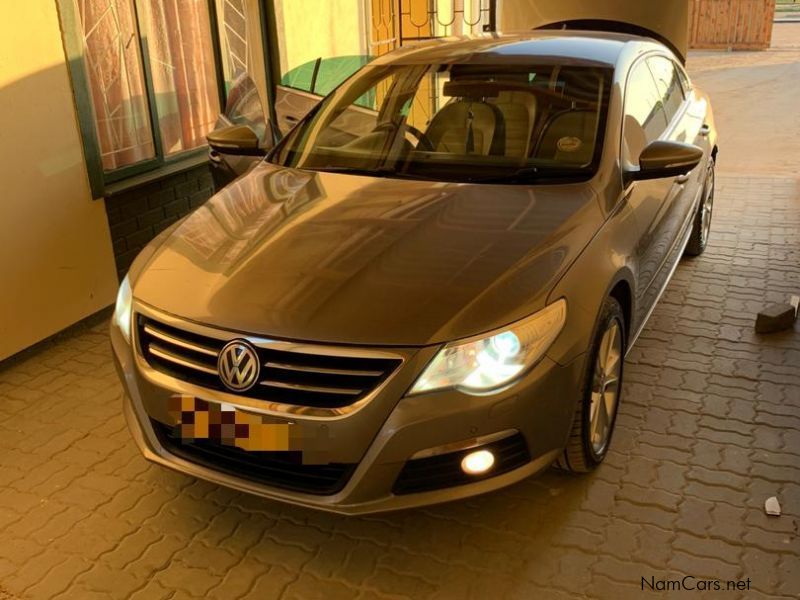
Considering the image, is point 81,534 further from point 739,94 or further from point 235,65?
point 739,94

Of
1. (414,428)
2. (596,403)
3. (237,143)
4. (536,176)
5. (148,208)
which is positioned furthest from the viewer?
(148,208)

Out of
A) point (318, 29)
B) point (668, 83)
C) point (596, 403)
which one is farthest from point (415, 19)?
point (596, 403)

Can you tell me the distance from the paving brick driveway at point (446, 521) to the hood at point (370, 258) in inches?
25.0

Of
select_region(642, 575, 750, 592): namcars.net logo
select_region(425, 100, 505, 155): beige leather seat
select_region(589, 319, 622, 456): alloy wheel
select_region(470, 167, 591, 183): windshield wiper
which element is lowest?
select_region(642, 575, 750, 592): namcars.net logo

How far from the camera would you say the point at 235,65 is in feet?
20.6

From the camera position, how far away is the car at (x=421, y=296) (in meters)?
2.37

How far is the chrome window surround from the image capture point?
2322mm

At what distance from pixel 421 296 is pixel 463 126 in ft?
4.58

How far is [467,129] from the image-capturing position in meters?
3.59

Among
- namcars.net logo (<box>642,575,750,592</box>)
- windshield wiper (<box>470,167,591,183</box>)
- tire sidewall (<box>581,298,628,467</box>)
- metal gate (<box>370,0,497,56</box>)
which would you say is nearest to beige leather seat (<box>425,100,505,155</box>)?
windshield wiper (<box>470,167,591,183</box>)

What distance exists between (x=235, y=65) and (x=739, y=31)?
1852 centimetres

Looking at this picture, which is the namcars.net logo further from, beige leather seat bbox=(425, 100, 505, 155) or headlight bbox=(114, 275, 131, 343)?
headlight bbox=(114, 275, 131, 343)

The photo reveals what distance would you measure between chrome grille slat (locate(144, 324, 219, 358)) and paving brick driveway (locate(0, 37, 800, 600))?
2.54ft

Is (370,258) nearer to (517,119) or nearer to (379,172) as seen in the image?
(379,172)
